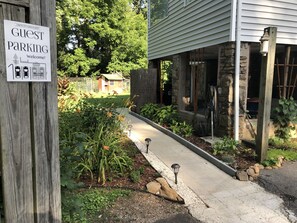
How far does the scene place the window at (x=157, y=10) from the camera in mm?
9287

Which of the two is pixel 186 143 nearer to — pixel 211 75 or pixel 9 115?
pixel 9 115

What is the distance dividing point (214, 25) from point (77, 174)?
4530 mm

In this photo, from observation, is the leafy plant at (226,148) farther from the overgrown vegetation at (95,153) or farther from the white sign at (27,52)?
the white sign at (27,52)

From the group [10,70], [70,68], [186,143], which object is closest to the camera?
[10,70]

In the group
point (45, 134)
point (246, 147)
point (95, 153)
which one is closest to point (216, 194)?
point (95, 153)

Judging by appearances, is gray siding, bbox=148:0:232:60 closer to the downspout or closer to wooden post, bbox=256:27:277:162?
the downspout

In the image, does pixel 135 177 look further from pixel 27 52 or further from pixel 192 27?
pixel 192 27

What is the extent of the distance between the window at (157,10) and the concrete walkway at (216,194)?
601cm

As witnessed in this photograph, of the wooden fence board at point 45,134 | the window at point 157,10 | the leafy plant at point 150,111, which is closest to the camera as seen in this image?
the wooden fence board at point 45,134

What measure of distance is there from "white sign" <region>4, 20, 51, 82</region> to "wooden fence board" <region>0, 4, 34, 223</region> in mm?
26

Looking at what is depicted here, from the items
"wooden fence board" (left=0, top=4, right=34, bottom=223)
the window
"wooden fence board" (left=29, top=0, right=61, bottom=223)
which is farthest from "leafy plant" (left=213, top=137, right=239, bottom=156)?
the window

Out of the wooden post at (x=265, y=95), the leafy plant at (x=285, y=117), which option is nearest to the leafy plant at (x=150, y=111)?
the leafy plant at (x=285, y=117)

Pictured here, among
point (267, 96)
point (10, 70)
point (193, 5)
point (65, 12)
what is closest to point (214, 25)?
point (193, 5)

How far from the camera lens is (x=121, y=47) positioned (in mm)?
25219
